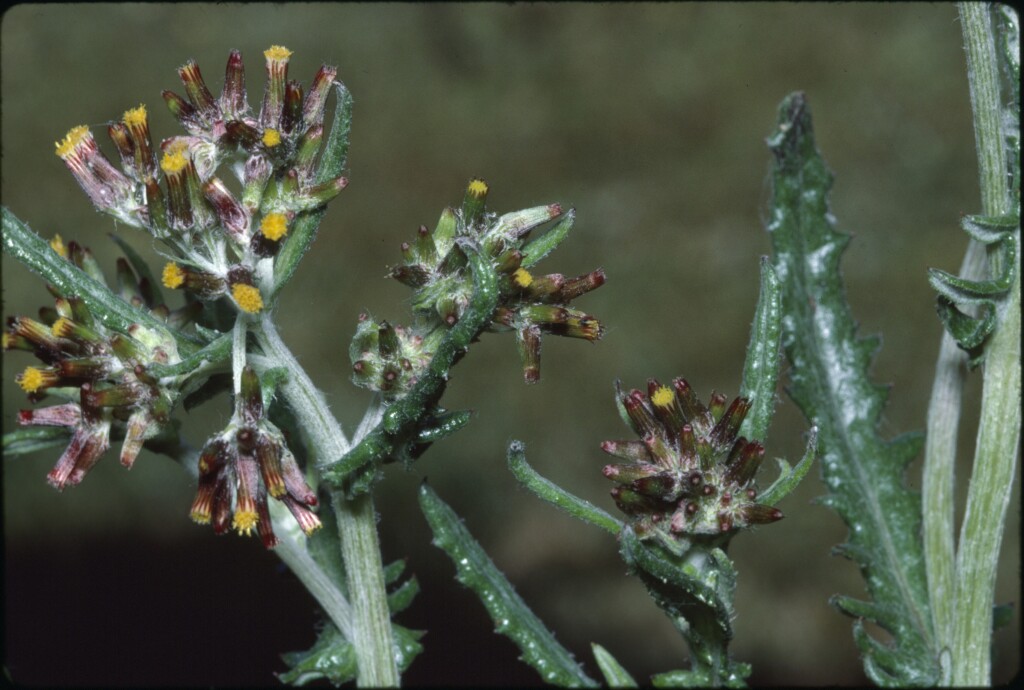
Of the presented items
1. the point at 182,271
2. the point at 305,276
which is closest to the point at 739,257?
the point at 305,276

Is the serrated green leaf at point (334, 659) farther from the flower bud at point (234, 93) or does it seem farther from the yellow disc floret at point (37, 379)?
the flower bud at point (234, 93)

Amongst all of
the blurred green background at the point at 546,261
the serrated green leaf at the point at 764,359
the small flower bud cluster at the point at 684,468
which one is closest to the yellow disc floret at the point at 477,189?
the small flower bud cluster at the point at 684,468

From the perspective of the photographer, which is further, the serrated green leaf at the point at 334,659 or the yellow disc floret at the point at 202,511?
the serrated green leaf at the point at 334,659

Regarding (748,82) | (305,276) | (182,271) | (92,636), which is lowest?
(92,636)

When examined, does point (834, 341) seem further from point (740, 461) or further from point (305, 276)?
point (305, 276)

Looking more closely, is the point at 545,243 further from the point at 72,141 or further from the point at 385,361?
the point at 72,141

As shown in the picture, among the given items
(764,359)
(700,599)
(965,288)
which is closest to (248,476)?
(700,599)

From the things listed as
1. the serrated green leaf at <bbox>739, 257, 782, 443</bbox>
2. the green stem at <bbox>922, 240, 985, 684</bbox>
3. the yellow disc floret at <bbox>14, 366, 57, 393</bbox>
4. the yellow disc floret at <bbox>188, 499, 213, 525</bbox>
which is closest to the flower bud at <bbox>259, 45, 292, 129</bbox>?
the yellow disc floret at <bbox>14, 366, 57, 393</bbox>
